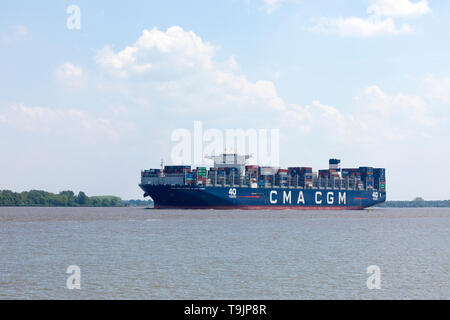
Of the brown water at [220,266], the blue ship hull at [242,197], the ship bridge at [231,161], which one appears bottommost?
the brown water at [220,266]

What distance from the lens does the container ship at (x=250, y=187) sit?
103 metres

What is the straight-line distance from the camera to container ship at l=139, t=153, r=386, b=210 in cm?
10269

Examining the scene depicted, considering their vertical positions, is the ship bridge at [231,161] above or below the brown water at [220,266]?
above

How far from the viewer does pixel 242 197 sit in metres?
106

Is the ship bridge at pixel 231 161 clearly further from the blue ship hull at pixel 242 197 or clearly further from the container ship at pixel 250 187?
the blue ship hull at pixel 242 197

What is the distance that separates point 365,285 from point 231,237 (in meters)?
23.2

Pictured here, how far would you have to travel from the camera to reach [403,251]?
38.0 metres

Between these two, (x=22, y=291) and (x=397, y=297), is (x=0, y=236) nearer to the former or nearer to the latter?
(x=22, y=291)
